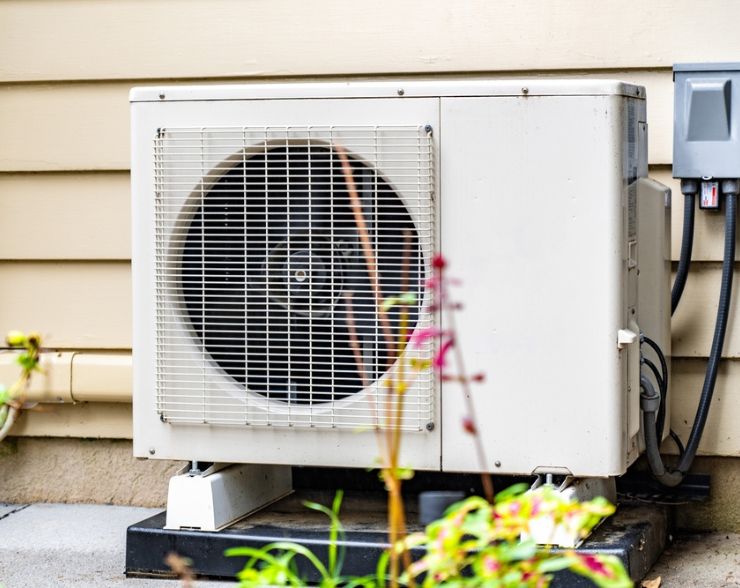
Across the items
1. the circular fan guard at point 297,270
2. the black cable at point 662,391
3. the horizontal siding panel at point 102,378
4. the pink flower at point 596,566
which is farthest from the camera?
the horizontal siding panel at point 102,378

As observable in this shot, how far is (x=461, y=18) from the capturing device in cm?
264

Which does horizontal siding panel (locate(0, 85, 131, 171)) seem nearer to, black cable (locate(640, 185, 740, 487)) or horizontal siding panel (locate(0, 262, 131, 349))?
horizontal siding panel (locate(0, 262, 131, 349))

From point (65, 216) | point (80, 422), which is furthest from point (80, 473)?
point (65, 216)

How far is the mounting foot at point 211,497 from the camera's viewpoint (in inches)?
85.4

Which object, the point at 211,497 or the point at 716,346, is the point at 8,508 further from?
the point at 716,346

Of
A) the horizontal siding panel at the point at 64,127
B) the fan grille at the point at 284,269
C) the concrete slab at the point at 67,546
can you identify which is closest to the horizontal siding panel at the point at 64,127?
the horizontal siding panel at the point at 64,127

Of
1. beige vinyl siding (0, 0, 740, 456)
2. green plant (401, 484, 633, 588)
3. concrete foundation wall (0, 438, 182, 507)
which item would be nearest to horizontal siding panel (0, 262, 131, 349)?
beige vinyl siding (0, 0, 740, 456)

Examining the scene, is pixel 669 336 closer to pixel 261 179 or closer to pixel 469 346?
pixel 469 346

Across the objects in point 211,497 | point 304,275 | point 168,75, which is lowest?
point 211,497

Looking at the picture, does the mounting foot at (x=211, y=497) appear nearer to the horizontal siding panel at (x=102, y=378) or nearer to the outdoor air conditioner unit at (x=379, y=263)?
the outdoor air conditioner unit at (x=379, y=263)

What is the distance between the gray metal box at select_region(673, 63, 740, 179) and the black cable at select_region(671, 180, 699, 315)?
3 cm

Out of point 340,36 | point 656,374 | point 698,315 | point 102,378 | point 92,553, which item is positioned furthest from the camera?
point 102,378

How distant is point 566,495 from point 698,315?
72cm

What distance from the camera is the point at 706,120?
245 centimetres
